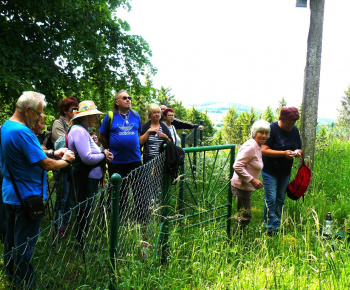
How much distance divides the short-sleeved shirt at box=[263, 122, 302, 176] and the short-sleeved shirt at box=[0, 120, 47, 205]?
2890 mm

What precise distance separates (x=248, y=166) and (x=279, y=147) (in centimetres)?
66

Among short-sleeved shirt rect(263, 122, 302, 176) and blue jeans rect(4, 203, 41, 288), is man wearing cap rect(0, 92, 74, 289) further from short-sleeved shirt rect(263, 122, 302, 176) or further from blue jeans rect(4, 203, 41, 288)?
short-sleeved shirt rect(263, 122, 302, 176)

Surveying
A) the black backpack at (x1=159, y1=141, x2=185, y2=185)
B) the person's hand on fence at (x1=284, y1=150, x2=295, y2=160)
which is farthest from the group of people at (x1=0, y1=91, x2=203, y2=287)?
the person's hand on fence at (x1=284, y1=150, x2=295, y2=160)

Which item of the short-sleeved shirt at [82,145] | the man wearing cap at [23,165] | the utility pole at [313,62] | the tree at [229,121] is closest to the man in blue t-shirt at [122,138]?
the short-sleeved shirt at [82,145]

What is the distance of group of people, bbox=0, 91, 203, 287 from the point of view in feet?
8.19

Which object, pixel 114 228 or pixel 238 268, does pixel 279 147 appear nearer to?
pixel 238 268

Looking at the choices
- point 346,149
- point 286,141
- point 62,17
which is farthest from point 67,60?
point 346,149

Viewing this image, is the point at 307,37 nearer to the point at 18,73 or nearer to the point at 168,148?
the point at 168,148

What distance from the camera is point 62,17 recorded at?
23.9ft

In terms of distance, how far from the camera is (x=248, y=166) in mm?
3988

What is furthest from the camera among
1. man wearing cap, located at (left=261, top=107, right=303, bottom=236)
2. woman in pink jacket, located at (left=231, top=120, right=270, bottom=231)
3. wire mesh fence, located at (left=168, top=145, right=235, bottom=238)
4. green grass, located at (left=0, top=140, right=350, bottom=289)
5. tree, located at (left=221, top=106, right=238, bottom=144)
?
tree, located at (left=221, top=106, right=238, bottom=144)

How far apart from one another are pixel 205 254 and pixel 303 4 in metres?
5.52

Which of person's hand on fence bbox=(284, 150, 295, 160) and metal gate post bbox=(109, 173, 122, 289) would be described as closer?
metal gate post bbox=(109, 173, 122, 289)

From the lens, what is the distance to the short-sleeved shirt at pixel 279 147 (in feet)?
14.4
